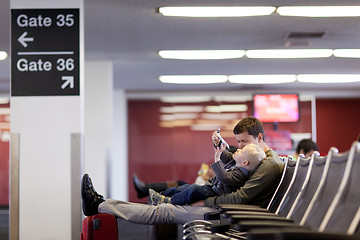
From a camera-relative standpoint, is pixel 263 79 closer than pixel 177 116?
Yes

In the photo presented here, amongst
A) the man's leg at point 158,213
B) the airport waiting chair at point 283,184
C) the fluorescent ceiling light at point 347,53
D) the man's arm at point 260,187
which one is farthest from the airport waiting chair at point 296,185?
the fluorescent ceiling light at point 347,53

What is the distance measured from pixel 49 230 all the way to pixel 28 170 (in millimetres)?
610

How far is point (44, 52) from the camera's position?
5688 millimetres

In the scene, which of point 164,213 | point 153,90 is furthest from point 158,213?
point 153,90

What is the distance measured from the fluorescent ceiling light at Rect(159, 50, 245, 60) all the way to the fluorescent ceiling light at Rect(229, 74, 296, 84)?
2.46 m

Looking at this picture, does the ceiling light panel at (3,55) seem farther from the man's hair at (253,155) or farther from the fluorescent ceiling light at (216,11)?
the man's hair at (253,155)

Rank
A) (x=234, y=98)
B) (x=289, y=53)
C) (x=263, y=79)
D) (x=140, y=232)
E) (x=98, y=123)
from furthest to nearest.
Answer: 1. (x=234, y=98)
2. (x=263, y=79)
3. (x=98, y=123)
4. (x=289, y=53)
5. (x=140, y=232)

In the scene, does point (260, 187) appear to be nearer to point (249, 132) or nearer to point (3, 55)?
point (249, 132)

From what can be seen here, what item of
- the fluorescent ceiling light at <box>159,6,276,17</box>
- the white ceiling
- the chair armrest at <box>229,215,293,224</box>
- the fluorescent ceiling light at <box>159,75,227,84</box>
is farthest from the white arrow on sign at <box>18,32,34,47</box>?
the fluorescent ceiling light at <box>159,75,227,84</box>

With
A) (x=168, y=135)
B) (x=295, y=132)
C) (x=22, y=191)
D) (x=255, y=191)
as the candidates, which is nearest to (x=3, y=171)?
(x=168, y=135)

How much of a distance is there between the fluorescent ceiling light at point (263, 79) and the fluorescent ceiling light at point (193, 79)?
259 millimetres

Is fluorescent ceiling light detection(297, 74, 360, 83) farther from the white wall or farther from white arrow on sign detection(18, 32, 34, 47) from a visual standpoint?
white arrow on sign detection(18, 32, 34, 47)

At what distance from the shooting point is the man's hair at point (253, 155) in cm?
441

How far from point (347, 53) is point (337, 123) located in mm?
6007
